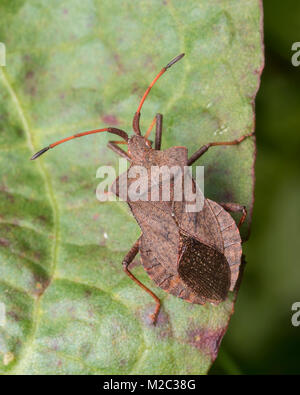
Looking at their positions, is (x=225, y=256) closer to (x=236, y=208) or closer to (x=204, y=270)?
(x=204, y=270)

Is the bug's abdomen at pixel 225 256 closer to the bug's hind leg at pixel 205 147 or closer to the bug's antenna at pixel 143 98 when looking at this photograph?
the bug's hind leg at pixel 205 147

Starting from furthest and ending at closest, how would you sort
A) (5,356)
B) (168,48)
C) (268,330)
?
(268,330)
(168,48)
(5,356)

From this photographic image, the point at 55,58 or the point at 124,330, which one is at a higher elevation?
the point at 55,58

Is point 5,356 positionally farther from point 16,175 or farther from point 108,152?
point 108,152

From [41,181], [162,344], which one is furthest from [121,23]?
[162,344]


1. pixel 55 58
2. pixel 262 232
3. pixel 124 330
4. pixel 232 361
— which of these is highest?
pixel 55 58

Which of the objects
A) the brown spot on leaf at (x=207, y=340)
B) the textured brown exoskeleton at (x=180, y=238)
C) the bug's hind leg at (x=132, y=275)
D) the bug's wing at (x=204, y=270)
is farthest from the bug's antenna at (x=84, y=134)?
the brown spot on leaf at (x=207, y=340)

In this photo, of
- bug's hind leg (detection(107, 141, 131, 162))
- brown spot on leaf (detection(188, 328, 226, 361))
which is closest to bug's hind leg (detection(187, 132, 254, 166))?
bug's hind leg (detection(107, 141, 131, 162))
